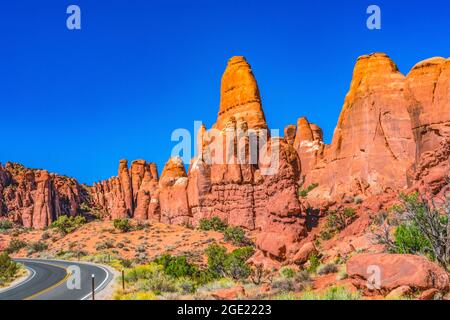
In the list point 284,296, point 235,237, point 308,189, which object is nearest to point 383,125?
point 308,189

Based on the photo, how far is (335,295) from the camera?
1268 cm

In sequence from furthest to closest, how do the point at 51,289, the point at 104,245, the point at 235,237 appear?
the point at 104,245 → the point at 235,237 → the point at 51,289

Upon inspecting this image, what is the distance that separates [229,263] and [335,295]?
16882mm

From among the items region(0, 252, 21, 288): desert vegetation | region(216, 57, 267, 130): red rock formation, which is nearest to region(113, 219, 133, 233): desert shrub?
region(216, 57, 267, 130): red rock formation

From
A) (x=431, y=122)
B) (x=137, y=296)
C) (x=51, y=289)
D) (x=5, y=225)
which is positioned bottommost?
(x=5, y=225)

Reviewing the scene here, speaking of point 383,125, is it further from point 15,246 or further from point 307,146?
point 15,246

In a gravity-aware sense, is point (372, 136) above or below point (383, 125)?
below

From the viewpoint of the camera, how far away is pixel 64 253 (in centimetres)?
5075

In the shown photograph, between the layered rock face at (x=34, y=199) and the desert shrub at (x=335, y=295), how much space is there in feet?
302

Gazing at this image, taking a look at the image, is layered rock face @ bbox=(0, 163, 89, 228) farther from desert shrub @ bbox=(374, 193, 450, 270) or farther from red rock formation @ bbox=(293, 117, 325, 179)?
desert shrub @ bbox=(374, 193, 450, 270)

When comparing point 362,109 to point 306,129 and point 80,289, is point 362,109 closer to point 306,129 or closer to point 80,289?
point 306,129

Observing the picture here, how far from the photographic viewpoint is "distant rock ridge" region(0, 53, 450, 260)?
31.4m

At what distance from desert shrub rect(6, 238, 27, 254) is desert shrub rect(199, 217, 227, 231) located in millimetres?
26659
